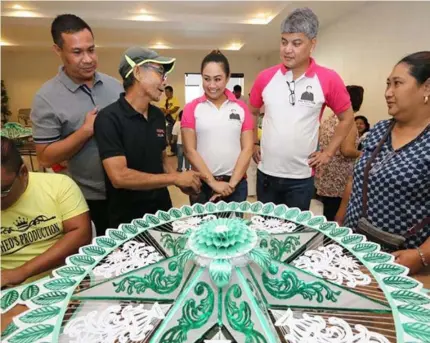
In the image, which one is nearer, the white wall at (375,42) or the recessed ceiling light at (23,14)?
the white wall at (375,42)

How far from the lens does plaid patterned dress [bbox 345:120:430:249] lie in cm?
102

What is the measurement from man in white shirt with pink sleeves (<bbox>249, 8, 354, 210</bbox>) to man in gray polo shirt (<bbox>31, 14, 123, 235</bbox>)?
840 mm

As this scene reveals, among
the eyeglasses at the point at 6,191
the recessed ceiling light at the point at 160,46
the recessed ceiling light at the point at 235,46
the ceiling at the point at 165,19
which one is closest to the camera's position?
the eyeglasses at the point at 6,191

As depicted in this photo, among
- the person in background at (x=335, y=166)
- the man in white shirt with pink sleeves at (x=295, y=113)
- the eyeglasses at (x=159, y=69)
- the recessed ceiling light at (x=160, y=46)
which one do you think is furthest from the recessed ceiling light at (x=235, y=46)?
the eyeglasses at (x=159, y=69)

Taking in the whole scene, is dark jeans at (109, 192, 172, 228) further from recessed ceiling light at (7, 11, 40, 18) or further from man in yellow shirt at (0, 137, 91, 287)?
recessed ceiling light at (7, 11, 40, 18)

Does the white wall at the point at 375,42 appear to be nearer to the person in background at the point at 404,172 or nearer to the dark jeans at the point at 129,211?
the person in background at the point at 404,172

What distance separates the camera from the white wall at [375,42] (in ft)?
12.4

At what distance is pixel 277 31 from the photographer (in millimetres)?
7066

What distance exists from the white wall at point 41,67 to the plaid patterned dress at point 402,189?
32.4 feet

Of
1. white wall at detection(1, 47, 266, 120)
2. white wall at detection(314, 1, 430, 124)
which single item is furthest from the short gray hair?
white wall at detection(1, 47, 266, 120)

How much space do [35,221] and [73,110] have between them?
0.58m

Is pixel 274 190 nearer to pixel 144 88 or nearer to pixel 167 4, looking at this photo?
pixel 144 88

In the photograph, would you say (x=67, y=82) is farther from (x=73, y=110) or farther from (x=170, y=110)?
(x=170, y=110)

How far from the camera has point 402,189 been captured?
1.03 metres
